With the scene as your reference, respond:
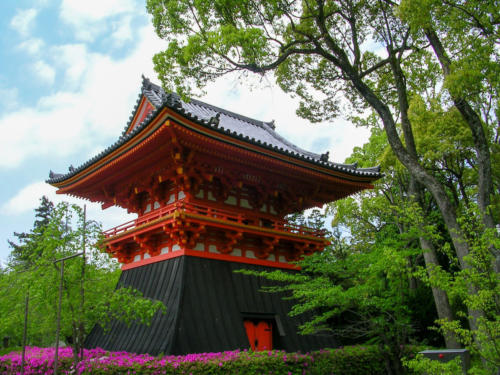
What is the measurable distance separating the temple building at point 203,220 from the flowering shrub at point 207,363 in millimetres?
903

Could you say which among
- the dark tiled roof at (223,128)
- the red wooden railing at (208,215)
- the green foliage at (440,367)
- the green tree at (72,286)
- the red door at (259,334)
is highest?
the dark tiled roof at (223,128)

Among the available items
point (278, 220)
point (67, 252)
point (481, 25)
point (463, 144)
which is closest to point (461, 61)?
point (481, 25)

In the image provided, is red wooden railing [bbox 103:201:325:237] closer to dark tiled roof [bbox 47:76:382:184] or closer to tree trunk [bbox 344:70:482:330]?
dark tiled roof [bbox 47:76:382:184]

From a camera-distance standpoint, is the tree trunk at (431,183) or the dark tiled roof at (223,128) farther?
the dark tiled roof at (223,128)

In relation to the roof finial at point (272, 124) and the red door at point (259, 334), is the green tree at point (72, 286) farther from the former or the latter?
the roof finial at point (272, 124)

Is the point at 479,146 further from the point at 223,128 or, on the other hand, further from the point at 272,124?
the point at 272,124

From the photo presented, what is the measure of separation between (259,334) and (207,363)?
3481 millimetres

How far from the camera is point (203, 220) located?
11.0 m

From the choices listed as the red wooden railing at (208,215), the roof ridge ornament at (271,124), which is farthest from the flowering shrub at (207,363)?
the roof ridge ornament at (271,124)

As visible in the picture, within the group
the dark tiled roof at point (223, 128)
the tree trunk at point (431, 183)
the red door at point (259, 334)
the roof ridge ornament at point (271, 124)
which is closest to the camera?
the tree trunk at point (431, 183)

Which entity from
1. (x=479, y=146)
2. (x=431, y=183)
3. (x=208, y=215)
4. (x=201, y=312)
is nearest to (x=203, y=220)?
(x=208, y=215)

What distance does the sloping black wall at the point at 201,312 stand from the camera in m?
10.0

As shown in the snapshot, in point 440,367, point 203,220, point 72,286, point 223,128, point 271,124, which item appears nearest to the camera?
point 440,367

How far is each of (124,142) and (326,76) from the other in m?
6.05
